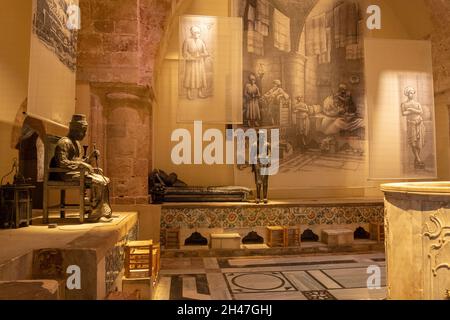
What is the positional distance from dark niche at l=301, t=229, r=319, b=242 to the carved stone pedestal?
397 cm

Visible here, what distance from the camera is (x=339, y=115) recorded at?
31.1ft

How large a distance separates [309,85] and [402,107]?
2.23m

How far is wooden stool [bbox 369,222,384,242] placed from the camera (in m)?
7.15

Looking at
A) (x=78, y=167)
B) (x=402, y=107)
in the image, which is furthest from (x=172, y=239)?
(x=402, y=107)

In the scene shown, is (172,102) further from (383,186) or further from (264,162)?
(383,186)

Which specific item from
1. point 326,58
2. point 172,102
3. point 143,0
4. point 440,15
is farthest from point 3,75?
point 440,15

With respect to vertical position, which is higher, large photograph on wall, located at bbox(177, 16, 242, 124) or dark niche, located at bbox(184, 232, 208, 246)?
large photograph on wall, located at bbox(177, 16, 242, 124)

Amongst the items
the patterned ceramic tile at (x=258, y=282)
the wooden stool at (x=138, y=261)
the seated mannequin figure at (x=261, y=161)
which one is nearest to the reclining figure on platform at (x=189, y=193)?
the seated mannequin figure at (x=261, y=161)

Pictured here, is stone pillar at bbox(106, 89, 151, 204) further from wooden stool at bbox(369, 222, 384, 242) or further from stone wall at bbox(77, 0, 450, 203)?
wooden stool at bbox(369, 222, 384, 242)

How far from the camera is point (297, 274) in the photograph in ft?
17.9

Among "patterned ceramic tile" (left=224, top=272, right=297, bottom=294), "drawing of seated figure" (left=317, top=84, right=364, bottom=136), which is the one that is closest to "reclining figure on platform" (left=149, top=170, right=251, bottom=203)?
"patterned ceramic tile" (left=224, top=272, right=297, bottom=294)

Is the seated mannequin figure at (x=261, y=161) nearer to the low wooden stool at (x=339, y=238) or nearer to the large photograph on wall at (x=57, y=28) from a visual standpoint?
the low wooden stool at (x=339, y=238)

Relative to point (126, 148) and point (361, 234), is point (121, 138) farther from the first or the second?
point (361, 234)

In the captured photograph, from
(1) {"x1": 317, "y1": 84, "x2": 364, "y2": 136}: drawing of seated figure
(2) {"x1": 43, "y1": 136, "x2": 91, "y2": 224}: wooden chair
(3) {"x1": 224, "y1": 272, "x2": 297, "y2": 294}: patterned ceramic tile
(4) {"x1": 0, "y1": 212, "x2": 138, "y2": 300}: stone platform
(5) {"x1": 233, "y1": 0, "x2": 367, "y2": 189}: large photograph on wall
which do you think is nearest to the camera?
(4) {"x1": 0, "y1": 212, "x2": 138, "y2": 300}: stone platform
